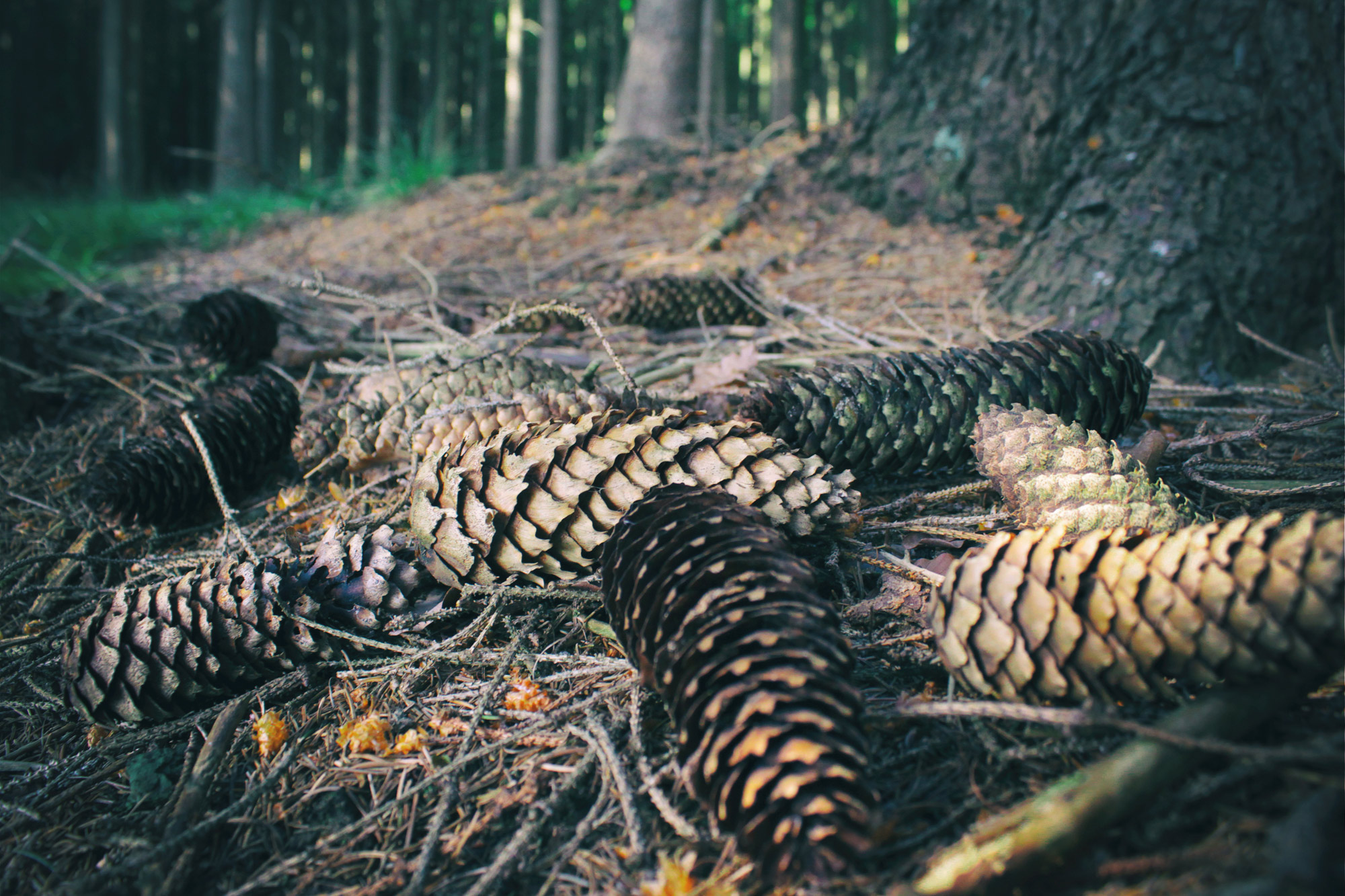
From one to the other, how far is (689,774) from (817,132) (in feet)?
17.0

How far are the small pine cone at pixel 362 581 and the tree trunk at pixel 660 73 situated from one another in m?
5.47

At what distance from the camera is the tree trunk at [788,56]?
26.6 ft

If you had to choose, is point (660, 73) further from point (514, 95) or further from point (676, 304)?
point (514, 95)

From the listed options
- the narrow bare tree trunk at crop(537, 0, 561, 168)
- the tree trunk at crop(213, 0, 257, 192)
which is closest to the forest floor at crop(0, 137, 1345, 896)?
the narrow bare tree trunk at crop(537, 0, 561, 168)

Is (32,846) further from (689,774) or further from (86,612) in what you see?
(689,774)

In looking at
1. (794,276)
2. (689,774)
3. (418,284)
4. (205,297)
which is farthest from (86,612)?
(794,276)

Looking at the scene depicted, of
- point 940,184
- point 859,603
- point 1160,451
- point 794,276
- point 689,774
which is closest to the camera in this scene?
point 689,774

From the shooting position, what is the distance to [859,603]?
1170 millimetres

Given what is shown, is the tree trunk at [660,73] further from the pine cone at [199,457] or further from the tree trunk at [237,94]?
the tree trunk at [237,94]

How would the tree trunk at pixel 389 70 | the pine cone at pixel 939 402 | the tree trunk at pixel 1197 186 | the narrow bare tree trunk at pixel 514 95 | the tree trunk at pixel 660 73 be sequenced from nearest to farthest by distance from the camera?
the pine cone at pixel 939 402 < the tree trunk at pixel 1197 186 < the tree trunk at pixel 660 73 < the narrow bare tree trunk at pixel 514 95 < the tree trunk at pixel 389 70

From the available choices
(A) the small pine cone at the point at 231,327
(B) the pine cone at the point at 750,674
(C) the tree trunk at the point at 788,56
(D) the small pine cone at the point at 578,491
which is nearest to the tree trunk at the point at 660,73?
(C) the tree trunk at the point at 788,56

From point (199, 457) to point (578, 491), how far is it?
3.99 feet

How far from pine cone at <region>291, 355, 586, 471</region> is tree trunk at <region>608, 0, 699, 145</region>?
4809mm

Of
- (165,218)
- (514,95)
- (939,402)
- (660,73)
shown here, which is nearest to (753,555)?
(939,402)
